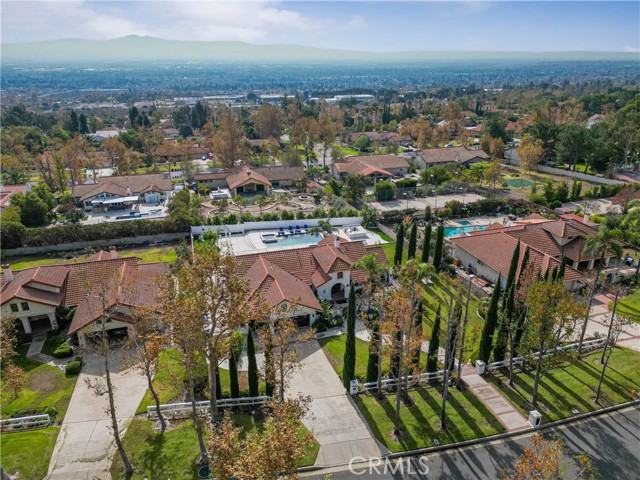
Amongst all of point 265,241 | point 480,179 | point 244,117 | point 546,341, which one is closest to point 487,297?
point 546,341

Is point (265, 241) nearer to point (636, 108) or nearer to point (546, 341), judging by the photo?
point (546, 341)

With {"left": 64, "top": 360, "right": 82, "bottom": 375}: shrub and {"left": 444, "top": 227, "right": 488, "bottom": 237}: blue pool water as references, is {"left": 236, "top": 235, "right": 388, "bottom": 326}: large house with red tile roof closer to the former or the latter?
{"left": 64, "top": 360, "right": 82, "bottom": 375}: shrub

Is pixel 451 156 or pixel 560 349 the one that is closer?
pixel 560 349

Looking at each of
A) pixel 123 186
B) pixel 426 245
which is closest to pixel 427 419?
pixel 426 245

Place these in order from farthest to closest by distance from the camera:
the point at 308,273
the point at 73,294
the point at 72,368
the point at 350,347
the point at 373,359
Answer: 1. the point at 308,273
2. the point at 73,294
3. the point at 72,368
4. the point at 373,359
5. the point at 350,347

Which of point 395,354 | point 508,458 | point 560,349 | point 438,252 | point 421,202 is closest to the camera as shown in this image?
point 508,458

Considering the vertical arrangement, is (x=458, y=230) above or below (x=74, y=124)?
below

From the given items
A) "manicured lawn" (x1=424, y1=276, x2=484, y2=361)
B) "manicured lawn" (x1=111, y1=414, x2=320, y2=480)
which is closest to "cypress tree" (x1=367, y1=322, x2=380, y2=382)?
"manicured lawn" (x1=111, y1=414, x2=320, y2=480)

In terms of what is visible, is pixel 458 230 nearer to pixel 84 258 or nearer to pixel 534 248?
pixel 534 248
